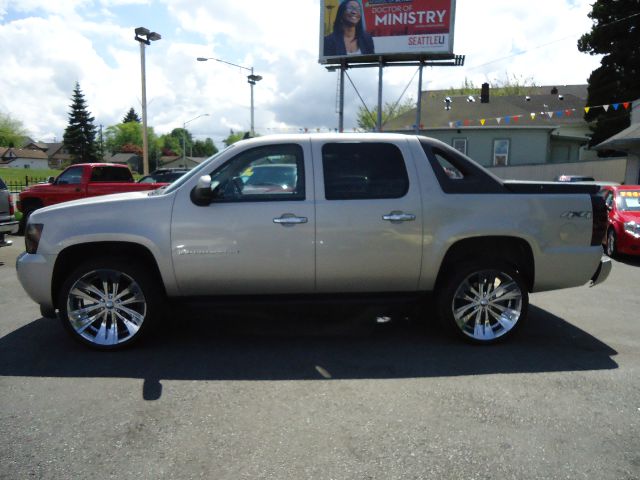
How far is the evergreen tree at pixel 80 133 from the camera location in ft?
267

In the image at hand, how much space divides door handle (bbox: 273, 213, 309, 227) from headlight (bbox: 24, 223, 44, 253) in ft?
6.74

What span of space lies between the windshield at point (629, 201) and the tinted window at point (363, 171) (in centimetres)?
749

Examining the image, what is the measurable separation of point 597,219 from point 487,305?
1.25 metres

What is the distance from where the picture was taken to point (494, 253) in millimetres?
4918

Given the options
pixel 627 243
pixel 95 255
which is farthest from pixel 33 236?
pixel 627 243

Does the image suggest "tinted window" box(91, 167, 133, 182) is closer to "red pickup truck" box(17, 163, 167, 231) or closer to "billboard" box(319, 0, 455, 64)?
"red pickup truck" box(17, 163, 167, 231)

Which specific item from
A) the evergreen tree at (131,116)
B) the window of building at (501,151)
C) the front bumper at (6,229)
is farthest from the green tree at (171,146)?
the front bumper at (6,229)

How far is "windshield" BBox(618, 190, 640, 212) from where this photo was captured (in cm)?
1023

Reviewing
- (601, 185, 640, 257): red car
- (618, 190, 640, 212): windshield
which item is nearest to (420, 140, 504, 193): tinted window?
(601, 185, 640, 257): red car

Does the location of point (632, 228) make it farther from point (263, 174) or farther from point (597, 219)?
point (263, 174)

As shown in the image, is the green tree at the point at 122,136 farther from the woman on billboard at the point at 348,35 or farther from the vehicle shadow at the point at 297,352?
the vehicle shadow at the point at 297,352

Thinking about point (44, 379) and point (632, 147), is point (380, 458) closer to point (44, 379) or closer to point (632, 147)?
point (44, 379)

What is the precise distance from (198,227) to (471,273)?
7.99 feet

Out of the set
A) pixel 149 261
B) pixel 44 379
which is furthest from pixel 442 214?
pixel 44 379
